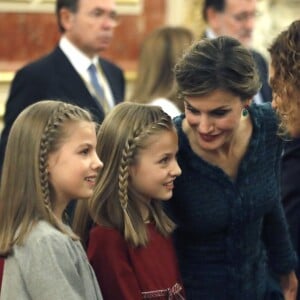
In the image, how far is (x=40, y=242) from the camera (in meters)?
3.34

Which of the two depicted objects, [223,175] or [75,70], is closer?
[223,175]

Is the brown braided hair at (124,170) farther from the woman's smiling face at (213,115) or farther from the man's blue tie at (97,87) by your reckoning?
the man's blue tie at (97,87)

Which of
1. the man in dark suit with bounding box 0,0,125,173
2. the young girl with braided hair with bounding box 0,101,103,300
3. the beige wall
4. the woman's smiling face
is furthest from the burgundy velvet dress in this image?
the beige wall

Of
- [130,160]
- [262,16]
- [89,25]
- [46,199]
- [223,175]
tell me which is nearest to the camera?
[46,199]

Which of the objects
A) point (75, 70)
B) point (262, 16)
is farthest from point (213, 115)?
point (262, 16)

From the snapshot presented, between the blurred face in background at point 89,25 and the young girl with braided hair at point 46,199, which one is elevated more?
the blurred face in background at point 89,25

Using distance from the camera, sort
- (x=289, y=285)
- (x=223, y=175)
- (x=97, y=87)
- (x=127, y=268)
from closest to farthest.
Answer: (x=127, y=268) → (x=223, y=175) → (x=289, y=285) → (x=97, y=87)

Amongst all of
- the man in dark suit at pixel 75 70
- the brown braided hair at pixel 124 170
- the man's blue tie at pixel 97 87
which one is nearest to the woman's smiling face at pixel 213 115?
the brown braided hair at pixel 124 170

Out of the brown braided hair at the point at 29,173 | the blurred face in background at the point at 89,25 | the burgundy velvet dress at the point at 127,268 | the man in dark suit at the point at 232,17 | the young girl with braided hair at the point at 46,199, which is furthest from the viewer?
the man in dark suit at the point at 232,17

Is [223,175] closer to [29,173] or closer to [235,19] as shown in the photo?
[29,173]

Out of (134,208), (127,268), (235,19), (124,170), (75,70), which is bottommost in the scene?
(127,268)

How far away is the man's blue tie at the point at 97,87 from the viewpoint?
Result: 574 centimetres

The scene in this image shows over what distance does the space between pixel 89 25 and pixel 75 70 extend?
21.6 inches

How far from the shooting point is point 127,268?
142 inches
